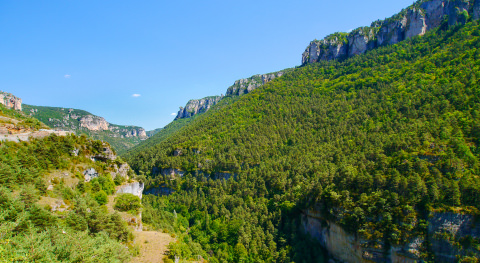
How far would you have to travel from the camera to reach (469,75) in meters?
52.0

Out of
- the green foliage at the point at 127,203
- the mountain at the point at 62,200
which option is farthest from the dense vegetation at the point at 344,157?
the mountain at the point at 62,200

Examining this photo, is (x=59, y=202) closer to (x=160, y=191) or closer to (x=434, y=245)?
(x=434, y=245)

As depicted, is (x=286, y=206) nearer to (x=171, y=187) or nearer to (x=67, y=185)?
(x=171, y=187)

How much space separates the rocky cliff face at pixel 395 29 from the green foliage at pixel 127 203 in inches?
4656

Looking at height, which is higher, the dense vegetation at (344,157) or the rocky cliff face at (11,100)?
the rocky cliff face at (11,100)

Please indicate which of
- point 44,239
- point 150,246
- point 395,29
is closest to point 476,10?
point 395,29

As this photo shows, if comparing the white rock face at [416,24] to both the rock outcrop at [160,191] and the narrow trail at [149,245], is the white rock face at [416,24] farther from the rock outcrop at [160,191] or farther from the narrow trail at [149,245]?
the narrow trail at [149,245]

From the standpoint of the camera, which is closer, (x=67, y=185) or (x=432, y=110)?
(x=67, y=185)

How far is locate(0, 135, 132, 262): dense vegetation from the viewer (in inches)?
486

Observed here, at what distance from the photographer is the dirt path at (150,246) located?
24498 mm

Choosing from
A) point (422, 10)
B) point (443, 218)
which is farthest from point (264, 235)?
point (422, 10)

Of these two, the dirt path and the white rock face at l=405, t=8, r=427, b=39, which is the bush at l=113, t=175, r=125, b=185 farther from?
the white rock face at l=405, t=8, r=427, b=39

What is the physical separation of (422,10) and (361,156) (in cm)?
9339

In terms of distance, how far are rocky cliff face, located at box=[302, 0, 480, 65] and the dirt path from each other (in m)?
117
